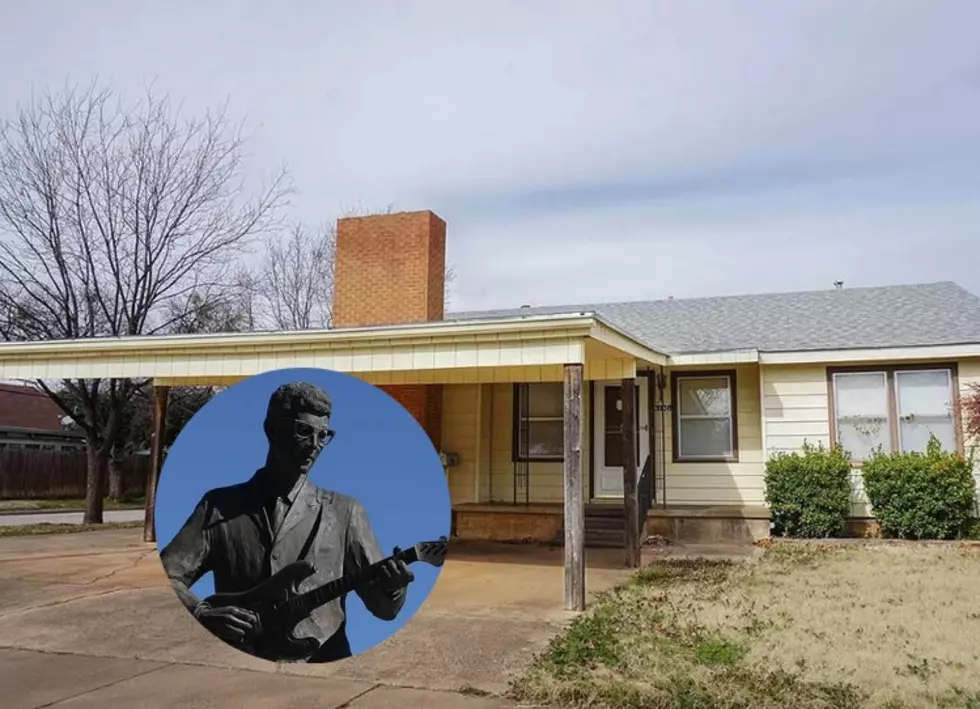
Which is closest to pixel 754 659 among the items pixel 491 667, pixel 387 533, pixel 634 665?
pixel 634 665

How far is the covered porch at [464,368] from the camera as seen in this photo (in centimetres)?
807

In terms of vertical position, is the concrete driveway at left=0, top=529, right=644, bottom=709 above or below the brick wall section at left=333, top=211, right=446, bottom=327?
below

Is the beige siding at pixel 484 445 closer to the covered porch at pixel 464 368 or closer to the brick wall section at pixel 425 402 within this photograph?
the covered porch at pixel 464 368

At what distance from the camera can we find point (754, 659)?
18.4 ft

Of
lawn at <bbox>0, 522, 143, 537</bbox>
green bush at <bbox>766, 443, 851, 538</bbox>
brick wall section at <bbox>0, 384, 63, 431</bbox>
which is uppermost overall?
brick wall section at <bbox>0, 384, 63, 431</bbox>

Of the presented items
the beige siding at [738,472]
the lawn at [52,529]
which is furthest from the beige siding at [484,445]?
the lawn at [52,529]

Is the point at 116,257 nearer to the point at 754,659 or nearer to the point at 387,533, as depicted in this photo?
the point at 754,659

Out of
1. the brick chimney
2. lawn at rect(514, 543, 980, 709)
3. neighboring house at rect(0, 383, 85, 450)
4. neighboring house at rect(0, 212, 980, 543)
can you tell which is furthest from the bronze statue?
neighboring house at rect(0, 383, 85, 450)

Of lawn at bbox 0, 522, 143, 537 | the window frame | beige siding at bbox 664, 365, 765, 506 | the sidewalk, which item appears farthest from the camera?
lawn at bbox 0, 522, 143, 537

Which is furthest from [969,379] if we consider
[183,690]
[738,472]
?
[183,690]

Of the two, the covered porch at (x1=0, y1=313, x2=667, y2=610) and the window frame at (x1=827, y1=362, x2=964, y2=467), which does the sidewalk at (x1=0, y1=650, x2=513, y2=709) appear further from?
the window frame at (x1=827, y1=362, x2=964, y2=467)

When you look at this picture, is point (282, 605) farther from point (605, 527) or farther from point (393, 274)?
point (393, 274)

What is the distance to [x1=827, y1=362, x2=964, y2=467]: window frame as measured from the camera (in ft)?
39.1

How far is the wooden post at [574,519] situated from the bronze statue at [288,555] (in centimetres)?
584
